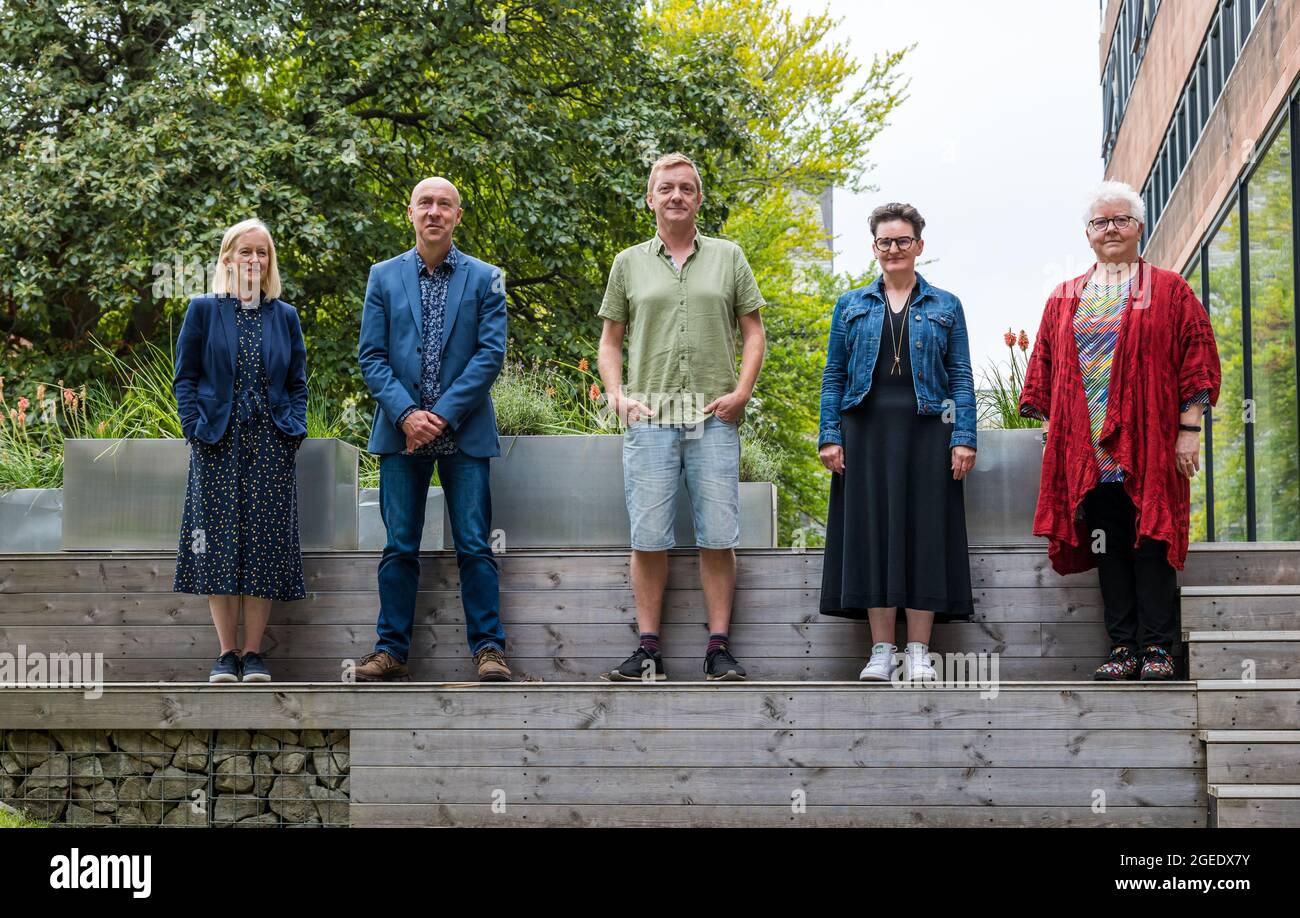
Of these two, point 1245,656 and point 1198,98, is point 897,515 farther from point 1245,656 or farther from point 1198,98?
point 1198,98

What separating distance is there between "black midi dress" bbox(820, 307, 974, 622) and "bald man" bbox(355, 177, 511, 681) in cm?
124

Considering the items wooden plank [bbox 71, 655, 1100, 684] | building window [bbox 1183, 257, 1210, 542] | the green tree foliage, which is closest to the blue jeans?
wooden plank [bbox 71, 655, 1100, 684]

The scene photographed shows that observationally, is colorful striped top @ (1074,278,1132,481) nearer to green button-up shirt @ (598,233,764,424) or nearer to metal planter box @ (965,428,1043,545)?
metal planter box @ (965,428,1043,545)

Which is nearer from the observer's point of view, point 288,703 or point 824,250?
point 288,703

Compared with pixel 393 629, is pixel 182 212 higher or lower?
higher

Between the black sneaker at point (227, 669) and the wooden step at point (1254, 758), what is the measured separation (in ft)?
10.8

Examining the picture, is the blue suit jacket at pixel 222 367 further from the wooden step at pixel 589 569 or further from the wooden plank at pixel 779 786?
the wooden plank at pixel 779 786

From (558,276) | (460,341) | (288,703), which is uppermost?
(558,276)

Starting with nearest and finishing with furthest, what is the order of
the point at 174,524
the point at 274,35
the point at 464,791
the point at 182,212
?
the point at 464,791 < the point at 174,524 < the point at 182,212 < the point at 274,35

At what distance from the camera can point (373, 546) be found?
6.04 metres

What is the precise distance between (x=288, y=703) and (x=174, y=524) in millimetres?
1315

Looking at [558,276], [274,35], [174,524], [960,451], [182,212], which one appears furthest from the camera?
[558,276]

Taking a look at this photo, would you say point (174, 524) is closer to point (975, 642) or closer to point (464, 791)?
point (464, 791)
